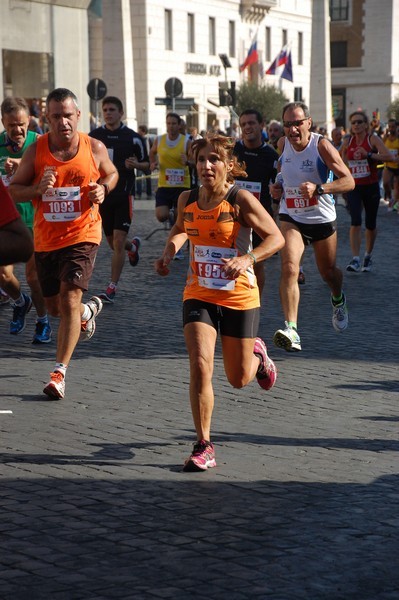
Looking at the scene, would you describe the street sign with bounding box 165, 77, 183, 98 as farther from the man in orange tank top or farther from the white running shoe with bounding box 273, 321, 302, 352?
the man in orange tank top

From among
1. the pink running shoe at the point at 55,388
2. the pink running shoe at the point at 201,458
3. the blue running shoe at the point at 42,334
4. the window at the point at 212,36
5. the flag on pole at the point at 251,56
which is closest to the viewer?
the pink running shoe at the point at 201,458

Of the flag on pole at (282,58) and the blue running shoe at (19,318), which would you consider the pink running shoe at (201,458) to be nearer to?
the blue running shoe at (19,318)

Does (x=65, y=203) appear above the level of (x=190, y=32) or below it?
below

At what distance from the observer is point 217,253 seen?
268 inches

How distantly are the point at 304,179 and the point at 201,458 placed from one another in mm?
4566

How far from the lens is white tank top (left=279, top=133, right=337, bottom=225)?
10.4m

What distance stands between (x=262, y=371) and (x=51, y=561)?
2963 millimetres

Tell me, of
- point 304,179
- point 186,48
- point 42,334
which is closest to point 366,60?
point 186,48

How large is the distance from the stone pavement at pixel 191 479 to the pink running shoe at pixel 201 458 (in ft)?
0.24

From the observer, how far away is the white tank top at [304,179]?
1039 cm

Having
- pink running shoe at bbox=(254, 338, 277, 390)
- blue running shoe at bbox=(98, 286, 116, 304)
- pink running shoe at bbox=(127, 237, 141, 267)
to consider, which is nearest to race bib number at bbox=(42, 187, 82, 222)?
pink running shoe at bbox=(254, 338, 277, 390)

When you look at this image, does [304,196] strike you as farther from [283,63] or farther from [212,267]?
[283,63]

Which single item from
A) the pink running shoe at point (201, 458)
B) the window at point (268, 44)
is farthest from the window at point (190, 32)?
the pink running shoe at point (201, 458)

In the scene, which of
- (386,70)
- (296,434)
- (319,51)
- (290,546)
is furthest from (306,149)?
(386,70)
